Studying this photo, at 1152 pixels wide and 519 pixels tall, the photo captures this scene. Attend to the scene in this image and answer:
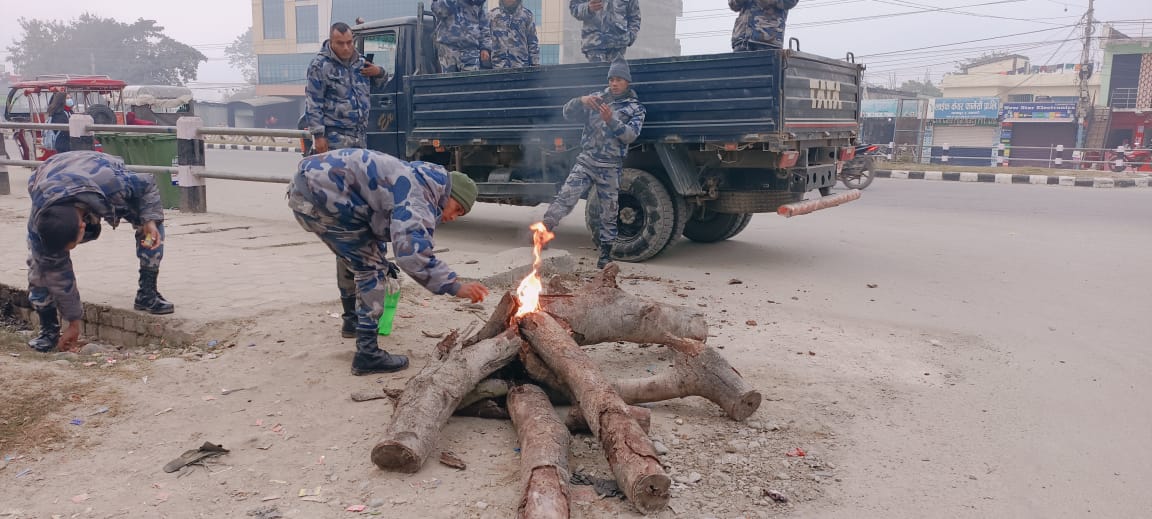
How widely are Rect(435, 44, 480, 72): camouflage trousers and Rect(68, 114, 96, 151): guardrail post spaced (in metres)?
4.72

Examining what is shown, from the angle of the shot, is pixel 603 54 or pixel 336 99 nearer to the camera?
pixel 336 99

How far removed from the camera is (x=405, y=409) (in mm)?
2959

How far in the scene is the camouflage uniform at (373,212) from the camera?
318cm

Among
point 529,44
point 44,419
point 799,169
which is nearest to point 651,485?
point 44,419

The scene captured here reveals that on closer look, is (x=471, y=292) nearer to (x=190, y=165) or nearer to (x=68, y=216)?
(x=68, y=216)

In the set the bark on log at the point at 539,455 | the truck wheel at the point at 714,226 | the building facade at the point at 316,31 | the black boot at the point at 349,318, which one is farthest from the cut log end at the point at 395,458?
the building facade at the point at 316,31

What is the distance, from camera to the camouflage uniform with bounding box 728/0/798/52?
23.5 feet

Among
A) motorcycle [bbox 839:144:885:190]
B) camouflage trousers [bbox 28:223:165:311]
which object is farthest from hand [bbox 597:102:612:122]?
motorcycle [bbox 839:144:885:190]

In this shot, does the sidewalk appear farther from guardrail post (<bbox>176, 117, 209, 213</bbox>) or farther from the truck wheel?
the truck wheel

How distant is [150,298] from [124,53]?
5724 cm

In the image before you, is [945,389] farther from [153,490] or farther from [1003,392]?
[153,490]

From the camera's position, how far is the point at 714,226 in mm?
7883

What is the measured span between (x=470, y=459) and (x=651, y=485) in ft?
2.53

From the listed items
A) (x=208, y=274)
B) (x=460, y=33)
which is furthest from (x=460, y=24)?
(x=208, y=274)
